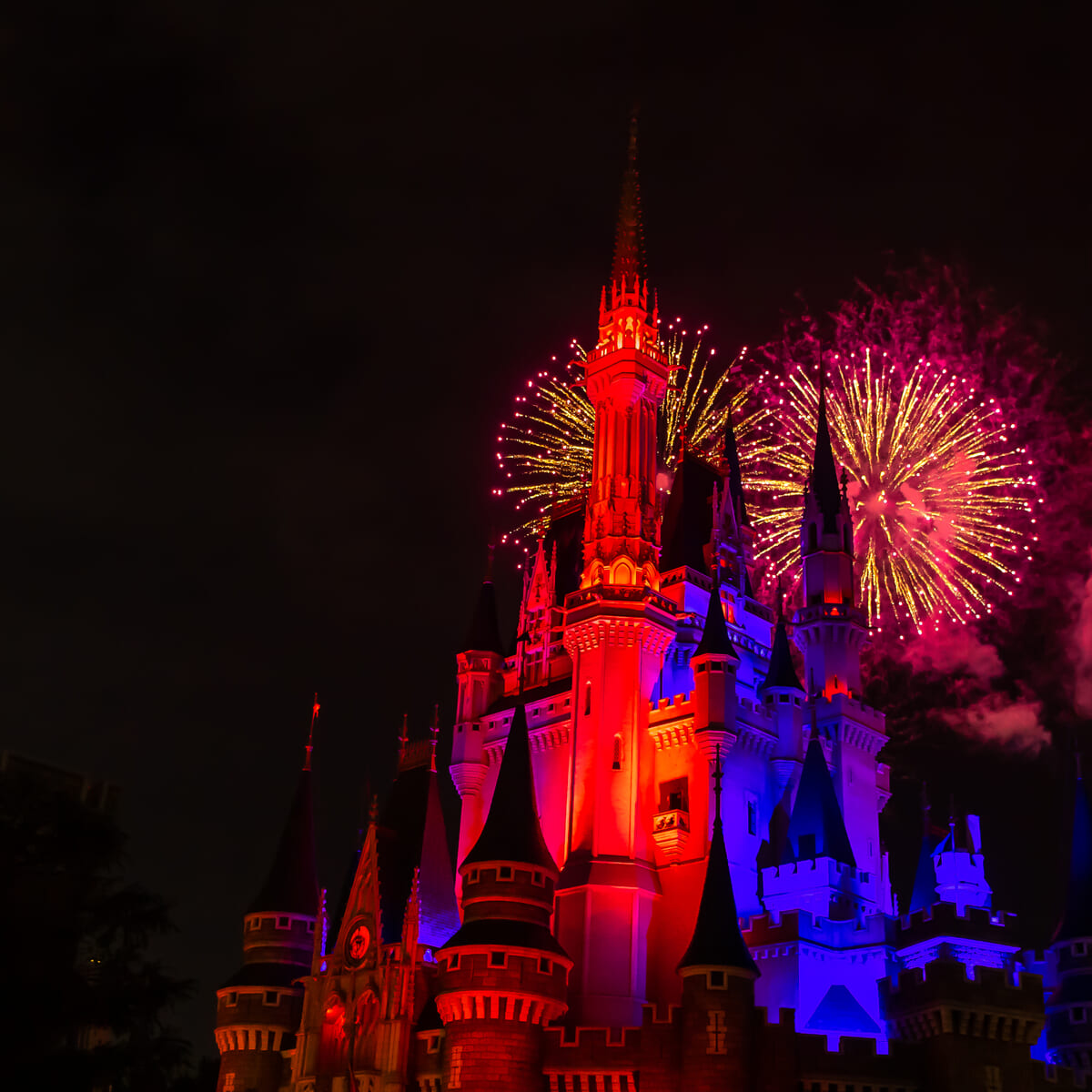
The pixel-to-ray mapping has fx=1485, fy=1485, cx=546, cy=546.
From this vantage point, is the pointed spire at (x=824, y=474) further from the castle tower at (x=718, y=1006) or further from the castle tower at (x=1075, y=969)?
the castle tower at (x=718, y=1006)

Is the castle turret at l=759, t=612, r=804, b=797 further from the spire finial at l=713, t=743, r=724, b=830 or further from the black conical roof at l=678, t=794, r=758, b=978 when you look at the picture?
the black conical roof at l=678, t=794, r=758, b=978

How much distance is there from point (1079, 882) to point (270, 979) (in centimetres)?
2907

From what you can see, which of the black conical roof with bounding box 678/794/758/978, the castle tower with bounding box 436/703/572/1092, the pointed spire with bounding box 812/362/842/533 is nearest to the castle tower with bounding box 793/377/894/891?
the pointed spire with bounding box 812/362/842/533

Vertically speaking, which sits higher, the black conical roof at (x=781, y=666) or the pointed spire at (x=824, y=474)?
the pointed spire at (x=824, y=474)

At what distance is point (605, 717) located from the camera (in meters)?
53.2

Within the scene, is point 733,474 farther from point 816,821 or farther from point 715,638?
point 816,821

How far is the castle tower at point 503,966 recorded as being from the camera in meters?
43.7

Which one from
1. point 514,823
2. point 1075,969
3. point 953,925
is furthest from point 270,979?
point 1075,969

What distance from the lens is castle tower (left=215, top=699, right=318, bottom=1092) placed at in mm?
53562

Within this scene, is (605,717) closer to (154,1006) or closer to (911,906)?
(911,906)

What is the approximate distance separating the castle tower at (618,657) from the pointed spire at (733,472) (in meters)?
6.90

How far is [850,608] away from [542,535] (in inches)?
595

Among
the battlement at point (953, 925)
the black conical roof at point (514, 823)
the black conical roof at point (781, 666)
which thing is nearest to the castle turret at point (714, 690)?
the black conical roof at point (781, 666)

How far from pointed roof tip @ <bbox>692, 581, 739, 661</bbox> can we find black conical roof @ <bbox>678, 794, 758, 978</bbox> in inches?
413
